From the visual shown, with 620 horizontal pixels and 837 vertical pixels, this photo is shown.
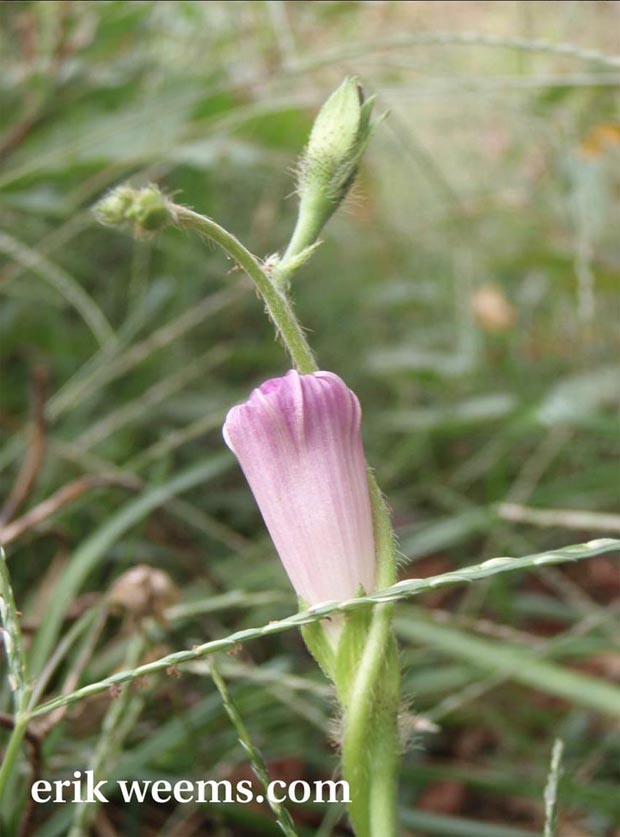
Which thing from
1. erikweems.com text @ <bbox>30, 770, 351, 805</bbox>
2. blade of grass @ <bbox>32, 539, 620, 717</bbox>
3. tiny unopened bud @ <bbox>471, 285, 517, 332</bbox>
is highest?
tiny unopened bud @ <bbox>471, 285, 517, 332</bbox>

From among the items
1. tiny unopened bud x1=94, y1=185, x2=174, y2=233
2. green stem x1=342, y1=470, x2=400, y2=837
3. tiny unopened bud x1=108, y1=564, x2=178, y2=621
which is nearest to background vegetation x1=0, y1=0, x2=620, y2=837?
tiny unopened bud x1=108, y1=564, x2=178, y2=621

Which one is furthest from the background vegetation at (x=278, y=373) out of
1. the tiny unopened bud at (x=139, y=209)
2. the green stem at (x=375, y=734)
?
the tiny unopened bud at (x=139, y=209)

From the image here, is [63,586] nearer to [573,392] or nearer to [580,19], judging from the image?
[573,392]

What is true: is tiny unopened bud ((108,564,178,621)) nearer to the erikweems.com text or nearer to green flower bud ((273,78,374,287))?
the erikweems.com text

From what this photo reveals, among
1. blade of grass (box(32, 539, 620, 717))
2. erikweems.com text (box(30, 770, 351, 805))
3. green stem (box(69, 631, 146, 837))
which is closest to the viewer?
blade of grass (box(32, 539, 620, 717))

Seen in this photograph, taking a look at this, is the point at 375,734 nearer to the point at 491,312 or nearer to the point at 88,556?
the point at 88,556

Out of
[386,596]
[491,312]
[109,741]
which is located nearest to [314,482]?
[386,596]
